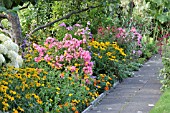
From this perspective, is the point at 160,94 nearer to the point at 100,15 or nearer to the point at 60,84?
the point at 60,84

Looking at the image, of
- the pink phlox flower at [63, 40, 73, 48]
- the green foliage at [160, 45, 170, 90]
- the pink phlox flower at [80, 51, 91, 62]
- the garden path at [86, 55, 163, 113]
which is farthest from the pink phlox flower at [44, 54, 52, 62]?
the green foliage at [160, 45, 170, 90]

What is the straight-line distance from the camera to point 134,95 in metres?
7.20

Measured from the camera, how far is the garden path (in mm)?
6297

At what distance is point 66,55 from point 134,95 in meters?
1.32

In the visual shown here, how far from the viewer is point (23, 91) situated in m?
5.52

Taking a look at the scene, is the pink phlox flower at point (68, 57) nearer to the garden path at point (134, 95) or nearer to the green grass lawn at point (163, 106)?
the garden path at point (134, 95)

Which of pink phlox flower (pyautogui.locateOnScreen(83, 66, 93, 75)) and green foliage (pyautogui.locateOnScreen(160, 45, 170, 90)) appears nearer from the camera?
pink phlox flower (pyautogui.locateOnScreen(83, 66, 93, 75))

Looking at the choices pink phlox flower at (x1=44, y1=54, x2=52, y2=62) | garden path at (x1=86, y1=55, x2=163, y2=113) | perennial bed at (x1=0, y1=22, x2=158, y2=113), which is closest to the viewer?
perennial bed at (x1=0, y1=22, x2=158, y2=113)

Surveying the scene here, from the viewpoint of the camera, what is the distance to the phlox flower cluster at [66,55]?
719 centimetres

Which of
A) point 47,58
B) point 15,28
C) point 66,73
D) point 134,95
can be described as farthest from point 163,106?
point 15,28

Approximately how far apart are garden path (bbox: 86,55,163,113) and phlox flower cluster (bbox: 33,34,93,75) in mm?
671

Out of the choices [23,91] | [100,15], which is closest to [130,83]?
[23,91]

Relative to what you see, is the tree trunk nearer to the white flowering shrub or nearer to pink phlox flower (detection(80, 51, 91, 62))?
pink phlox flower (detection(80, 51, 91, 62))

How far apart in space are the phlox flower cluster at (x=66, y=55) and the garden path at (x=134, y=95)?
67 cm
